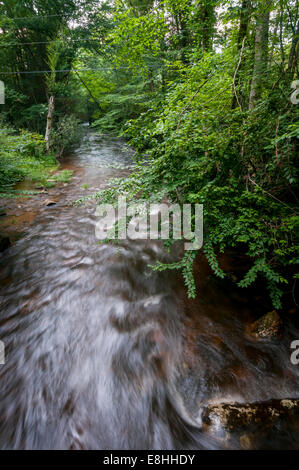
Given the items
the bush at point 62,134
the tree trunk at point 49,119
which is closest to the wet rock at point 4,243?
the tree trunk at point 49,119

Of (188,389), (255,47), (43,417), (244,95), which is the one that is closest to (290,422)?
(188,389)

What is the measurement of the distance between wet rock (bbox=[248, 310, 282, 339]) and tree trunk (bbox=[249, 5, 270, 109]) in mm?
2397

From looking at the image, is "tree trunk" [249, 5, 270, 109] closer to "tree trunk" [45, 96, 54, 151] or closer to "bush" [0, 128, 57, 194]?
"bush" [0, 128, 57, 194]

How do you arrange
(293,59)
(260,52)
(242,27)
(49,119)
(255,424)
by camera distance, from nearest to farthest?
(255,424) → (293,59) → (260,52) → (242,27) → (49,119)

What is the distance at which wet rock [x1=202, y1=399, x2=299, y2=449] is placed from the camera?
151cm

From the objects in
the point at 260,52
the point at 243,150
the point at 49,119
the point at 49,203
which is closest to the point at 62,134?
the point at 49,119

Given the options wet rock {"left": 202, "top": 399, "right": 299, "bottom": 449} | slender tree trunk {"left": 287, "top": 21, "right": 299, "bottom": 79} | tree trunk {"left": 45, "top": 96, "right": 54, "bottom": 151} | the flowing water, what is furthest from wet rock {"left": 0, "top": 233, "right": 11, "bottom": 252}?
tree trunk {"left": 45, "top": 96, "right": 54, "bottom": 151}

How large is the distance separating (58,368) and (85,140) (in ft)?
53.8

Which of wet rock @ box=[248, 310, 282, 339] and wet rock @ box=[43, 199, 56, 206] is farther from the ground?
wet rock @ box=[43, 199, 56, 206]

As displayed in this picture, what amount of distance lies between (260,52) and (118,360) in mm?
3919

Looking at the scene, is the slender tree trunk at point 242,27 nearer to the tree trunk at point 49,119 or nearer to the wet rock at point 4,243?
the wet rock at point 4,243

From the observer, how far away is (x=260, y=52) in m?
2.42

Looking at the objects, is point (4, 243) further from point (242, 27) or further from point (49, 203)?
point (242, 27)

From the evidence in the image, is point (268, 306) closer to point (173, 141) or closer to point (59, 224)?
point (173, 141)
